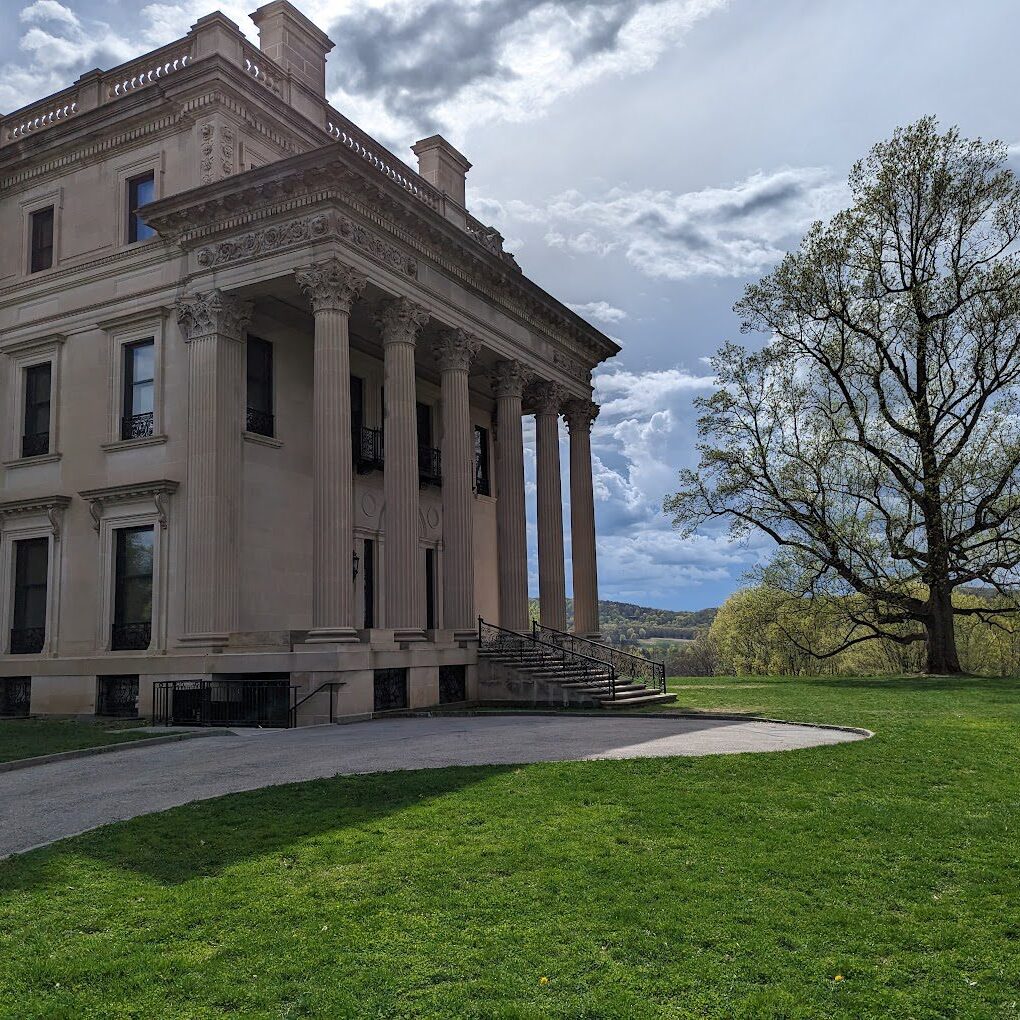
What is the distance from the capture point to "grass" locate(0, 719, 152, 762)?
16078mm

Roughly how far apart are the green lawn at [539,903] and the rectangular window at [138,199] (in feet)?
67.0

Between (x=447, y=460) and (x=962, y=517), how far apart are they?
19594 mm

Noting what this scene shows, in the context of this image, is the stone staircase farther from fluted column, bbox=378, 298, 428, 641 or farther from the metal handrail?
the metal handrail

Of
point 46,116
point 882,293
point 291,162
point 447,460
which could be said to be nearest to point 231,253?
point 291,162

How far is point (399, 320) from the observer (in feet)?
84.1

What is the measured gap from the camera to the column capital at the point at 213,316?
24.4 meters

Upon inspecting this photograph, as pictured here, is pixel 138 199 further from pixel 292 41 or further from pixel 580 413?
pixel 580 413

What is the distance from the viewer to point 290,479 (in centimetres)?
2683

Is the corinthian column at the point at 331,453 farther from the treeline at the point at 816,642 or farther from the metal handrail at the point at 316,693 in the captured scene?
the treeline at the point at 816,642

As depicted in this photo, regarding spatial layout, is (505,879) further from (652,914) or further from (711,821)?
(711,821)

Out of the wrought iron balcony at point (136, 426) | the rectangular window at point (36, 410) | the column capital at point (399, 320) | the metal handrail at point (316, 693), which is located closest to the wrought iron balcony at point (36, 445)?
the rectangular window at point (36, 410)

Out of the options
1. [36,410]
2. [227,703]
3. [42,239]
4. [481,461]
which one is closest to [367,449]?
[481,461]

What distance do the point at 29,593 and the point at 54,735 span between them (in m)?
9.80

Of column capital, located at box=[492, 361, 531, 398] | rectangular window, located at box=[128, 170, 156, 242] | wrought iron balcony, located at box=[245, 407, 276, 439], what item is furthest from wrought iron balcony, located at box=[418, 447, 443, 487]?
rectangular window, located at box=[128, 170, 156, 242]
